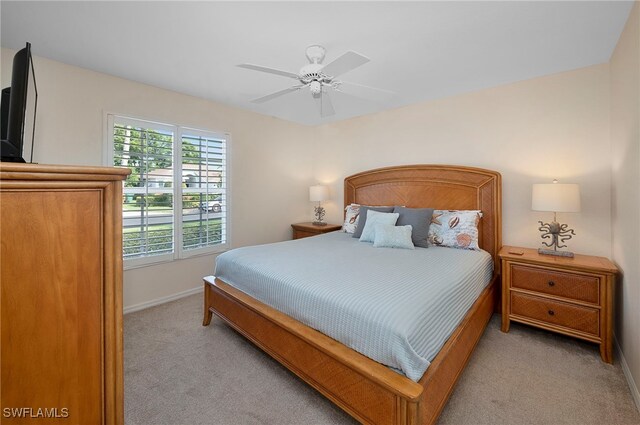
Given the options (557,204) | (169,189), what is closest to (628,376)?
(557,204)

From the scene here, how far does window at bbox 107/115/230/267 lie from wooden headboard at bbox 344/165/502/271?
205cm

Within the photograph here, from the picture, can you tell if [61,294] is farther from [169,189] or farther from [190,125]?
[190,125]

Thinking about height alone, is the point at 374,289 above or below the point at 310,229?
below

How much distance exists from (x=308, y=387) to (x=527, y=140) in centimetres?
317

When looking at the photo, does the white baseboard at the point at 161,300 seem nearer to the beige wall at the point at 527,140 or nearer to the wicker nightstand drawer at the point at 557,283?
the beige wall at the point at 527,140

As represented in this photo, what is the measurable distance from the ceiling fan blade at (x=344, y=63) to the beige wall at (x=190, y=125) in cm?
220

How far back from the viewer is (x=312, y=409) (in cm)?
171

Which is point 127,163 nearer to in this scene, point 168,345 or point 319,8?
point 168,345

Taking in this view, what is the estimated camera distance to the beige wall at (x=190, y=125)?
8.57 feet

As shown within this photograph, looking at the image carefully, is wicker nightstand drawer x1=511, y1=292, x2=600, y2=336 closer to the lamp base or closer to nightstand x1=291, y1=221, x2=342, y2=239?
the lamp base

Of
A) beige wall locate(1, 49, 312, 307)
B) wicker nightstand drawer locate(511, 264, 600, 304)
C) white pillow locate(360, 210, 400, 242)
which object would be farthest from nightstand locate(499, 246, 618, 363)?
beige wall locate(1, 49, 312, 307)

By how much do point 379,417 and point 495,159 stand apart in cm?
295

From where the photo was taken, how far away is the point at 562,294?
2.34 meters

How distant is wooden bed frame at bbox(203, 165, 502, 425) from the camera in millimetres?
1362
